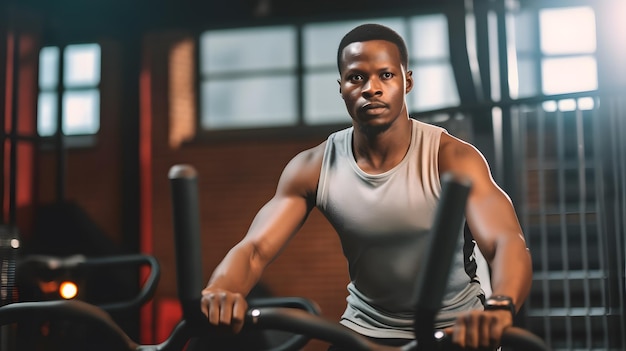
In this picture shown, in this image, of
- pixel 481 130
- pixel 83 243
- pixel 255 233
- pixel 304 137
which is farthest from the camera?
pixel 304 137

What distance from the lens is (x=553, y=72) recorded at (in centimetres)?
637

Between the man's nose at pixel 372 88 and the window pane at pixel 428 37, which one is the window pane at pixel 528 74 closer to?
the window pane at pixel 428 37

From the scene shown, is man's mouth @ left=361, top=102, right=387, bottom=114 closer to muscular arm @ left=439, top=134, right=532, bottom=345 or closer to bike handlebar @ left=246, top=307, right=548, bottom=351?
muscular arm @ left=439, top=134, right=532, bottom=345

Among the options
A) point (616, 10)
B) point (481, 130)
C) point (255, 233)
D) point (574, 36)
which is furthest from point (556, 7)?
point (255, 233)

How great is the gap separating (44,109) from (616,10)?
443cm

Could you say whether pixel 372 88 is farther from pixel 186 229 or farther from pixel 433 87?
pixel 433 87

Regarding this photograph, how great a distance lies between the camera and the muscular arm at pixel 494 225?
1.23 metres

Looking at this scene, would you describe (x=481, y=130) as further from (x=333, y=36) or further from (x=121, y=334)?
(x=333, y=36)

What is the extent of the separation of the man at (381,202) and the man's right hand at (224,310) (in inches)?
9.5

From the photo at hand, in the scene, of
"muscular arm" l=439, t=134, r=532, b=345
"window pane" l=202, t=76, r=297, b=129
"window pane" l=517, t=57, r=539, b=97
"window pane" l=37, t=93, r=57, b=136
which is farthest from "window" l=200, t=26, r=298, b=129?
"muscular arm" l=439, t=134, r=532, b=345

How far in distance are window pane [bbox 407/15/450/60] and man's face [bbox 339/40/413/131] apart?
540cm

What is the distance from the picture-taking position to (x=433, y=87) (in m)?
6.65

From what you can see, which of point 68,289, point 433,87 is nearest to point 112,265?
point 68,289

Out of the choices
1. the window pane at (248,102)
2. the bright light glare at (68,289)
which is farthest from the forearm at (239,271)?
the window pane at (248,102)
